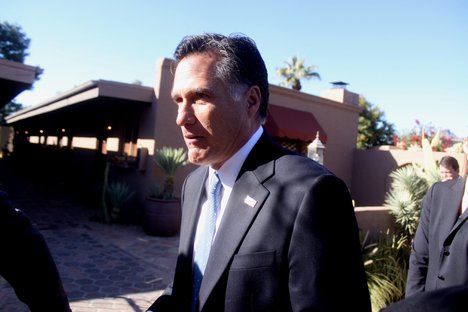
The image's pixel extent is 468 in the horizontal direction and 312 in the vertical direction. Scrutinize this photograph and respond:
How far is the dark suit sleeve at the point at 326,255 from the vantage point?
119 centimetres

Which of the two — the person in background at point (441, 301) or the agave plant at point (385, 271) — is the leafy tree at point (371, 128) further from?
the person in background at point (441, 301)

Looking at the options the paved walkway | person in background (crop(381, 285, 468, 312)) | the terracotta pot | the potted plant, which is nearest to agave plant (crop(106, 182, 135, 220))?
the paved walkway

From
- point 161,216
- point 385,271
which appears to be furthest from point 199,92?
point 161,216

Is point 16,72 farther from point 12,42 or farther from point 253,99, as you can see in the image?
point 12,42

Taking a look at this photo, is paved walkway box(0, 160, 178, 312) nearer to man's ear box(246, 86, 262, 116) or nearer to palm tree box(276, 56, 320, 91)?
man's ear box(246, 86, 262, 116)

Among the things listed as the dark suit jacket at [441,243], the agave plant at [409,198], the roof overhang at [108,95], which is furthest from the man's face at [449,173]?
the roof overhang at [108,95]

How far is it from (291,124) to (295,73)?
15350 mm

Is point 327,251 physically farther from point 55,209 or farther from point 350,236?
point 55,209

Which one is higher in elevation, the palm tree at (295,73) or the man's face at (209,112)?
the palm tree at (295,73)

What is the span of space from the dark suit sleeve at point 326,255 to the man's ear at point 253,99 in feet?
1.79

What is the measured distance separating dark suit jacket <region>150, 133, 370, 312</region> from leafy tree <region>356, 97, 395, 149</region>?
2616 centimetres

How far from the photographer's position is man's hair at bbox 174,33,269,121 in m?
1.57

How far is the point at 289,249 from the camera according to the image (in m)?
1.27

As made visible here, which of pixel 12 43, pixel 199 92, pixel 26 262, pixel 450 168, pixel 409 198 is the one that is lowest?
pixel 409 198
